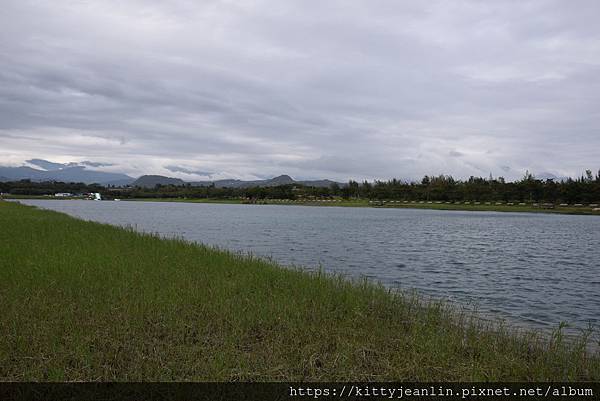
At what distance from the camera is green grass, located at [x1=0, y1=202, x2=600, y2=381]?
25.6ft

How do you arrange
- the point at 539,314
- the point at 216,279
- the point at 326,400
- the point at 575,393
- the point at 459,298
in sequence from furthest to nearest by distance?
the point at 459,298 < the point at 539,314 < the point at 216,279 < the point at 575,393 < the point at 326,400

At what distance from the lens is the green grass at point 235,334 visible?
7793 mm

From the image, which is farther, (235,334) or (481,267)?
(481,267)

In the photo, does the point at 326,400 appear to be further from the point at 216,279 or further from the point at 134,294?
the point at 216,279

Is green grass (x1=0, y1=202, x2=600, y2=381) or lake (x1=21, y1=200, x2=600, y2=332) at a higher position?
green grass (x1=0, y1=202, x2=600, y2=381)

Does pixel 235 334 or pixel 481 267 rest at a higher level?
pixel 235 334

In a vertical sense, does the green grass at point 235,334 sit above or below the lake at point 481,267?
above

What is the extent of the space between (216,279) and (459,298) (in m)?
10.2

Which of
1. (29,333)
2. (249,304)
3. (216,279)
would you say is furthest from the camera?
(216,279)

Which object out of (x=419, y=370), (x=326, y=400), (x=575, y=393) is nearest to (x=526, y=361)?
(x=575, y=393)

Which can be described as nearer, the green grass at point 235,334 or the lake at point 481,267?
the green grass at point 235,334

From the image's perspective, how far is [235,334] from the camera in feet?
31.4

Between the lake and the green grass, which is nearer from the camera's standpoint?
the green grass

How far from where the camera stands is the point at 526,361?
31.3 ft
